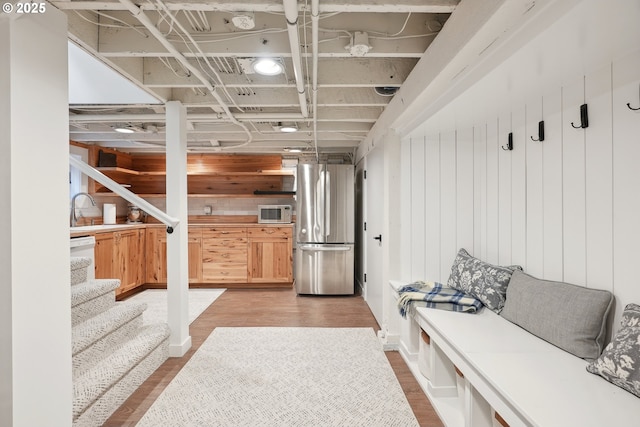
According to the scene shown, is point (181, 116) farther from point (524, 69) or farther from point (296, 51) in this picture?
point (524, 69)

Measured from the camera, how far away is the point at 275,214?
17.7 feet

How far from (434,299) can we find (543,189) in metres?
0.94

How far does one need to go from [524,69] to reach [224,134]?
357cm

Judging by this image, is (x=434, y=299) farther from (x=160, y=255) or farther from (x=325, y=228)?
(x=160, y=255)

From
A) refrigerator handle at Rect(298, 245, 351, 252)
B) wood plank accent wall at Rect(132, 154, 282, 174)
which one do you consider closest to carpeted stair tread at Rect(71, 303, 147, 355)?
refrigerator handle at Rect(298, 245, 351, 252)

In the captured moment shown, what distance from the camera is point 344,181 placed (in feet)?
15.7

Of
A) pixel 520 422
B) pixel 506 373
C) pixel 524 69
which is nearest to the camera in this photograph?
pixel 520 422

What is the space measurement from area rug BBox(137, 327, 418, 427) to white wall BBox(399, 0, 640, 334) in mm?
1197

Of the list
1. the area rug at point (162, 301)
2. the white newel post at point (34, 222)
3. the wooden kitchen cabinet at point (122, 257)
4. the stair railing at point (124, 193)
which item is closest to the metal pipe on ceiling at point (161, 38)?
the white newel post at point (34, 222)

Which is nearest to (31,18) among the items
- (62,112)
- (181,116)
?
(62,112)

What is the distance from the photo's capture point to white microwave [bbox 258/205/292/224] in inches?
211

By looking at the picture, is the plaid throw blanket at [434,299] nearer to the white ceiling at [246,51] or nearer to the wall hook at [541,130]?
the wall hook at [541,130]

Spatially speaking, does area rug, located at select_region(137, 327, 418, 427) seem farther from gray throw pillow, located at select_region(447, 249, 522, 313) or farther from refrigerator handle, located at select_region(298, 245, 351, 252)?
refrigerator handle, located at select_region(298, 245, 351, 252)

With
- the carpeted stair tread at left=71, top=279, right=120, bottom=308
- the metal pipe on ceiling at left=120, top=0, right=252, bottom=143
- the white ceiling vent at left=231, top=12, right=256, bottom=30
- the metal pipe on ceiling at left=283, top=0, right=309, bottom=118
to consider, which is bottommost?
the carpeted stair tread at left=71, top=279, right=120, bottom=308
